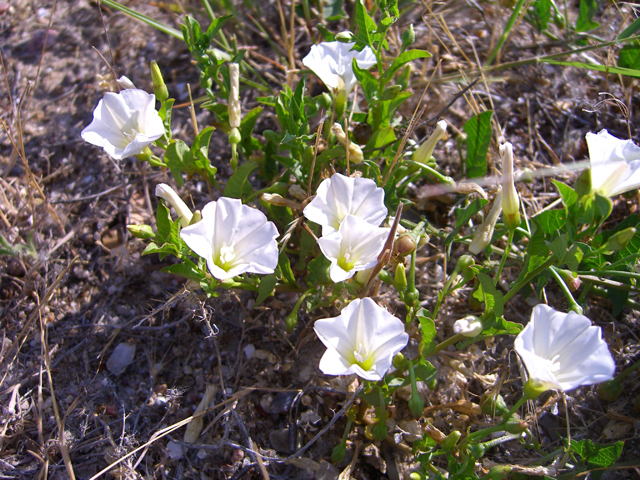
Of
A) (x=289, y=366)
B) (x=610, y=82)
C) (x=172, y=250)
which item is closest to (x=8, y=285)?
(x=172, y=250)

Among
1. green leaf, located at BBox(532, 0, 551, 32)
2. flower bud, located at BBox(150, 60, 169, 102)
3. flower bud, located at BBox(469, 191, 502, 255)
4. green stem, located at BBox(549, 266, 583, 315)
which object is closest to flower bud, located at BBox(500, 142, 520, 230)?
flower bud, located at BBox(469, 191, 502, 255)

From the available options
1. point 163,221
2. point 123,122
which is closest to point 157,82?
point 123,122

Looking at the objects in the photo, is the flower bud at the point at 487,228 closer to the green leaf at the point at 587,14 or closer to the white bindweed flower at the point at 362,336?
the white bindweed flower at the point at 362,336

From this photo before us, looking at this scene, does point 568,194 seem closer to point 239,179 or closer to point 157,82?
point 239,179

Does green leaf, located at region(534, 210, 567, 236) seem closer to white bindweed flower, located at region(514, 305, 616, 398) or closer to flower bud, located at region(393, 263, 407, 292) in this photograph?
white bindweed flower, located at region(514, 305, 616, 398)

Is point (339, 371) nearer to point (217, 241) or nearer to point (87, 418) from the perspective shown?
point (217, 241)

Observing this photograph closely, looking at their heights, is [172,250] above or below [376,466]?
above
